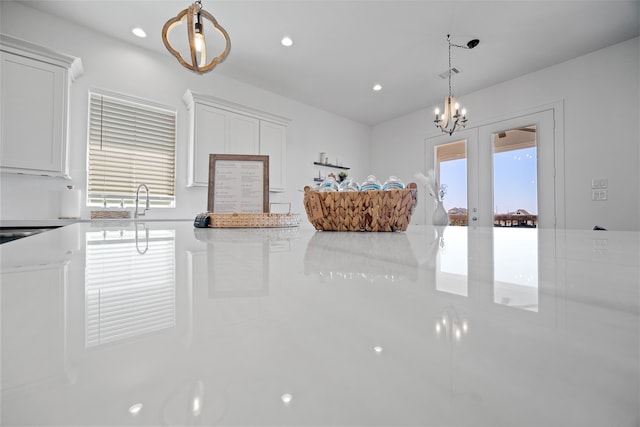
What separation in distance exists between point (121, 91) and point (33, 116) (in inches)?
27.5

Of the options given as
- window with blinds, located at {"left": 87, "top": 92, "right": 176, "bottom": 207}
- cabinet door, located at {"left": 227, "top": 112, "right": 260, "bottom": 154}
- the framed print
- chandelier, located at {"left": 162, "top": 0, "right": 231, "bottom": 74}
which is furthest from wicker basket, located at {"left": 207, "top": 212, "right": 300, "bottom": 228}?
cabinet door, located at {"left": 227, "top": 112, "right": 260, "bottom": 154}

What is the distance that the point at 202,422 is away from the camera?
1.6 inches

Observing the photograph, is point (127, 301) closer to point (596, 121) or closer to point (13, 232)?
point (13, 232)

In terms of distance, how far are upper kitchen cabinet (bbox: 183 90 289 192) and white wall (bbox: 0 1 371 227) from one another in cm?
17

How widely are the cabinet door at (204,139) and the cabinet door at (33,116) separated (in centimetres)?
92

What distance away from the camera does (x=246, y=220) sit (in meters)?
0.82

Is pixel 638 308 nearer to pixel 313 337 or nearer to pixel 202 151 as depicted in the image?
pixel 313 337

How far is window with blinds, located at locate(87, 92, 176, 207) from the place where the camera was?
2.34m

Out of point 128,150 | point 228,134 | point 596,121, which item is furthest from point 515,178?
point 128,150

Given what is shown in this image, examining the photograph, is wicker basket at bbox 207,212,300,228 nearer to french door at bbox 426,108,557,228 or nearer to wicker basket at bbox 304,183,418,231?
wicker basket at bbox 304,183,418,231

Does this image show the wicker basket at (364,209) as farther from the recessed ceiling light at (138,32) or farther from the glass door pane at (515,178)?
the glass door pane at (515,178)

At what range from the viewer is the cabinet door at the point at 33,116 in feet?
6.07

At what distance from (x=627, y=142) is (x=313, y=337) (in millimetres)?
3787

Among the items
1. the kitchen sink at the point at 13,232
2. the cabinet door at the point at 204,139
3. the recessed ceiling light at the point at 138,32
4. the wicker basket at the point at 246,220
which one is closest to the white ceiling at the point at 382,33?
the recessed ceiling light at the point at 138,32
